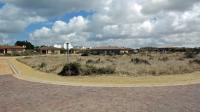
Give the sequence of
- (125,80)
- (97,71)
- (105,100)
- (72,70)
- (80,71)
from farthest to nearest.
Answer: (97,71), (72,70), (80,71), (125,80), (105,100)

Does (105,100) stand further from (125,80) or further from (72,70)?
(72,70)

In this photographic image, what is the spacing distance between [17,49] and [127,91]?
4333 inches

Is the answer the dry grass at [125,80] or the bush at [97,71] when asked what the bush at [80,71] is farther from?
the dry grass at [125,80]

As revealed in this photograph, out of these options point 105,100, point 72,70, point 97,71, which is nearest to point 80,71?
point 72,70

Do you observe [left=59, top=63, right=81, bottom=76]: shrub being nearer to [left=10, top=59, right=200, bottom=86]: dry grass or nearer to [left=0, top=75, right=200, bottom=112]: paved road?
[left=10, top=59, right=200, bottom=86]: dry grass

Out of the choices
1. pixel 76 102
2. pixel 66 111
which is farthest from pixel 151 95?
pixel 66 111

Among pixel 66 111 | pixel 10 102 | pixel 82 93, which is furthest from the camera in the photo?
pixel 82 93

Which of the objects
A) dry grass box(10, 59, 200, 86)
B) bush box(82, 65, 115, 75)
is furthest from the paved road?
bush box(82, 65, 115, 75)

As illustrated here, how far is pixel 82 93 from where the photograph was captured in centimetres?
1280

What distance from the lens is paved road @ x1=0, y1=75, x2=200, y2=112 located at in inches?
370

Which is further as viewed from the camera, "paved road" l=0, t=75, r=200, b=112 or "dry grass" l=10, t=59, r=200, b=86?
"dry grass" l=10, t=59, r=200, b=86

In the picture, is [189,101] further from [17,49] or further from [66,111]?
[17,49]

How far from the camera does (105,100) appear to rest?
35.8 feet

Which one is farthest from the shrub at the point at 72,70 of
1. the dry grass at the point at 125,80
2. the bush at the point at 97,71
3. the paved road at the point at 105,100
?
the paved road at the point at 105,100
